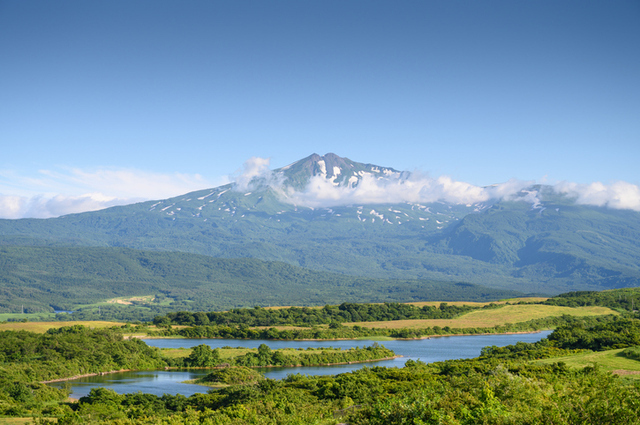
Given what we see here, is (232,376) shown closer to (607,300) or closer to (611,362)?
(611,362)

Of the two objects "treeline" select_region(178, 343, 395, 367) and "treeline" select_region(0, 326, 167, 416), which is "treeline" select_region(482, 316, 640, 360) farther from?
"treeline" select_region(0, 326, 167, 416)

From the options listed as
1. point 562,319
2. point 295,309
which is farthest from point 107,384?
point 562,319

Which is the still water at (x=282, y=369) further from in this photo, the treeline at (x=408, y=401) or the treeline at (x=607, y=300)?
the treeline at (x=607, y=300)

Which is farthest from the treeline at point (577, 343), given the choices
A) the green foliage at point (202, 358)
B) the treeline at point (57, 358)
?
the treeline at point (57, 358)

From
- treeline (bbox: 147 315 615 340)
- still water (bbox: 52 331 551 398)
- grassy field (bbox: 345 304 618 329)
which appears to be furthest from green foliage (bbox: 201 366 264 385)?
grassy field (bbox: 345 304 618 329)

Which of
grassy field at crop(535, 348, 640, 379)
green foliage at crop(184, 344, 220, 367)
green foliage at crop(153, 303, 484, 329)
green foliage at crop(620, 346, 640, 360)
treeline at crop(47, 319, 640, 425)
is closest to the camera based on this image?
treeline at crop(47, 319, 640, 425)

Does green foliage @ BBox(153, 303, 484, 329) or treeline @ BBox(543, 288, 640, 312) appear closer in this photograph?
green foliage @ BBox(153, 303, 484, 329)
